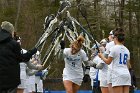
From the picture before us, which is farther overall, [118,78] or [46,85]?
[46,85]

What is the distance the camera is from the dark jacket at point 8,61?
397 inches

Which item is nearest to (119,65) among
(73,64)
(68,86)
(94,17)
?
(73,64)

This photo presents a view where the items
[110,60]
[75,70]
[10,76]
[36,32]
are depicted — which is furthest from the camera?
[36,32]

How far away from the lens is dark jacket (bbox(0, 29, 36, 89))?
33.1 feet

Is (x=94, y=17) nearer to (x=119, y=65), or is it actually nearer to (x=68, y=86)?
(x=68, y=86)

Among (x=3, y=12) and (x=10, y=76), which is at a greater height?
(x=3, y=12)

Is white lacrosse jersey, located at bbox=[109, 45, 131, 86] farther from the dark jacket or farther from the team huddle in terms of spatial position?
the dark jacket

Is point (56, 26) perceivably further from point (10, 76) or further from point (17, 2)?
point (17, 2)

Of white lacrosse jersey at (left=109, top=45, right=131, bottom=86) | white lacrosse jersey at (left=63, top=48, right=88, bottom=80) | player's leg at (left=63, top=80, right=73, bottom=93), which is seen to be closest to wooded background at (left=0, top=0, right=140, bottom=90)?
white lacrosse jersey at (left=63, top=48, right=88, bottom=80)

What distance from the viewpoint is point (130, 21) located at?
34.2m

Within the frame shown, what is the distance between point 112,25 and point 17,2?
7.09m

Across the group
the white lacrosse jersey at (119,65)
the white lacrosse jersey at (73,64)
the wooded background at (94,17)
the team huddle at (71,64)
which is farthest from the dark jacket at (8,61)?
the wooded background at (94,17)

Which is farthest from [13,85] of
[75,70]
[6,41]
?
[75,70]

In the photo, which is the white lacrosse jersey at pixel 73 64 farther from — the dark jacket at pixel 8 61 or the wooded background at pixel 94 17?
the wooded background at pixel 94 17
